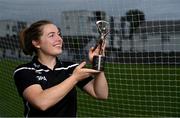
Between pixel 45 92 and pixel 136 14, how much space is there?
14.5ft

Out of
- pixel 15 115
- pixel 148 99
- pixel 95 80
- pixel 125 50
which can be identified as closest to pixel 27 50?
pixel 95 80

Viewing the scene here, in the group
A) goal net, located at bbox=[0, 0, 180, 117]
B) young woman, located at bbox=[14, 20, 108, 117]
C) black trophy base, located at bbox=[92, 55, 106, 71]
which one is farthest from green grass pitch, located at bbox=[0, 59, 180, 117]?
black trophy base, located at bbox=[92, 55, 106, 71]

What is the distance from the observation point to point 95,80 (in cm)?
246

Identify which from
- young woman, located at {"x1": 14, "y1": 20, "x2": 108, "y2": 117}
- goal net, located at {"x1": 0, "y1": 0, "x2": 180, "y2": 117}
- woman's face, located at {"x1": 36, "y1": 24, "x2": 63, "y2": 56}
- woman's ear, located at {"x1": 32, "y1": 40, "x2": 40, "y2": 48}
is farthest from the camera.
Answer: goal net, located at {"x1": 0, "y1": 0, "x2": 180, "y2": 117}

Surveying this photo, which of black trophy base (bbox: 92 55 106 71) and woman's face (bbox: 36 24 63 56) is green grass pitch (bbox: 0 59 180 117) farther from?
black trophy base (bbox: 92 55 106 71)

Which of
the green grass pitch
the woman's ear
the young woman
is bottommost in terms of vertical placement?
the green grass pitch

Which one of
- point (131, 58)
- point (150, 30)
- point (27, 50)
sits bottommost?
point (131, 58)

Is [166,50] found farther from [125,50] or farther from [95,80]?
[95,80]

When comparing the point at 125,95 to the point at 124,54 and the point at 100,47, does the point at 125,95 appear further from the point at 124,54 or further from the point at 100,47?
the point at 100,47

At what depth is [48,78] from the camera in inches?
91.3

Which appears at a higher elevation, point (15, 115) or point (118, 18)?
point (118, 18)

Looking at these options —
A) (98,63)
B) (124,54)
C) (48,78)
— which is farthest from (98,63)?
(124,54)

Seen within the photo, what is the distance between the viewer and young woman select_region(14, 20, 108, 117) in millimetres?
2123

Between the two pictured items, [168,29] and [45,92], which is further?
[168,29]
